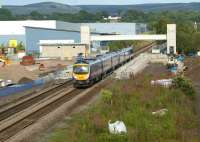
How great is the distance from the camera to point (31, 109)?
37.3 meters

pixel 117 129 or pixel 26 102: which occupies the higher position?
pixel 117 129

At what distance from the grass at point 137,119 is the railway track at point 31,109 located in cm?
246

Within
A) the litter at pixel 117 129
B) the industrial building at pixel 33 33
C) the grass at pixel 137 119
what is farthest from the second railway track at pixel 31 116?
the industrial building at pixel 33 33

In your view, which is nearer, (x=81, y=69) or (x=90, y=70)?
(x=81, y=69)

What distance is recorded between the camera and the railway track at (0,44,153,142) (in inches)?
1181

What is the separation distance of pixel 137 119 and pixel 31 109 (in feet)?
34.8

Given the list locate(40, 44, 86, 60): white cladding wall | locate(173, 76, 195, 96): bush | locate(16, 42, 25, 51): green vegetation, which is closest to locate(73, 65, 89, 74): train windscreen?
locate(173, 76, 195, 96): bush

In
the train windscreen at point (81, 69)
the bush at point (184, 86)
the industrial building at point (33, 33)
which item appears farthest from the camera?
the industrial building at point (33, 33)

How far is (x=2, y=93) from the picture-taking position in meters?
45.8

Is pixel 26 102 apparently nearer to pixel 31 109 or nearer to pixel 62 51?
pixel 31 109

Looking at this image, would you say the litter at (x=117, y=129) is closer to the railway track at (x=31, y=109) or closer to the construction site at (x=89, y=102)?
the construction site at (x=89, y=102)

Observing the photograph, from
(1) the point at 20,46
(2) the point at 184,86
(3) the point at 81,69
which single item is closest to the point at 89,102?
(2) the point at 184,86

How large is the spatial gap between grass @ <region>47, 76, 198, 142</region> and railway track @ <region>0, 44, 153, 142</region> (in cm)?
246

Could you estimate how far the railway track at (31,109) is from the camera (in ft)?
98.4
